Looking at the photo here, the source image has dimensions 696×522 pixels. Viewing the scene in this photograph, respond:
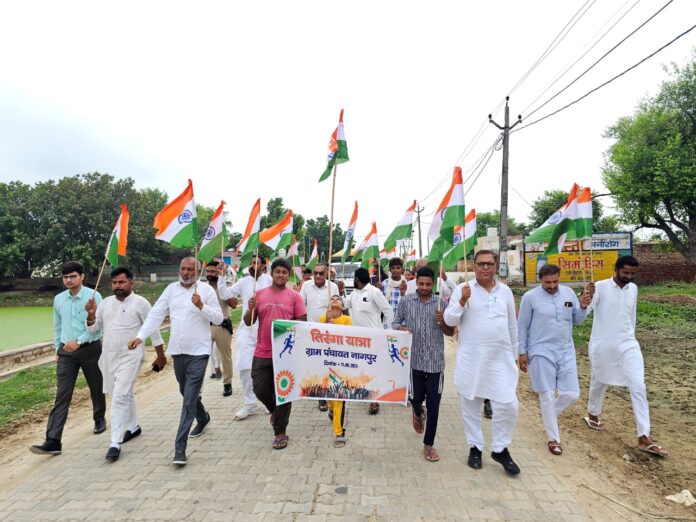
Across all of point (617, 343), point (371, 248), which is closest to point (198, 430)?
point (617, 343)

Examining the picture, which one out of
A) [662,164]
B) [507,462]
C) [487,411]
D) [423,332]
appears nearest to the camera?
[507,462]

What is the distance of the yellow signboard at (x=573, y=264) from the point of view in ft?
65.8

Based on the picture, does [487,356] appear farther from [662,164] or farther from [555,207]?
[555,207]

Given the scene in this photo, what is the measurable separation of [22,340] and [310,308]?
13.0m

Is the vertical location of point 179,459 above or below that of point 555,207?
below

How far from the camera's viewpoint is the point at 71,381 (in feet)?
13.7

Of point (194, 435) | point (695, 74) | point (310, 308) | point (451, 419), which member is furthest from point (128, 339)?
point (695, 74)

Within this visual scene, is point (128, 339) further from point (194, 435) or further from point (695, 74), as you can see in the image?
point (695, 74)

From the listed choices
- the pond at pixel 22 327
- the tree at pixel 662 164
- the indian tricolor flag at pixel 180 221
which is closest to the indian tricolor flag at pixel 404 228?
the indian tricolor flag at pixel 180 221

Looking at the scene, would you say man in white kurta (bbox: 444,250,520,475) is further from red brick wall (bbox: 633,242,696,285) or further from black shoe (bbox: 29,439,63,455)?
red brick wall (bbox: 633,242,696,285)

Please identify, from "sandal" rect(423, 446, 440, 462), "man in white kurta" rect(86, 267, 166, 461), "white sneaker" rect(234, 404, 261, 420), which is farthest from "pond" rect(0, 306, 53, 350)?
"sandal" rect(423, 446, 440, 462)

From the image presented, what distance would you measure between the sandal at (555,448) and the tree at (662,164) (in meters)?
21.1

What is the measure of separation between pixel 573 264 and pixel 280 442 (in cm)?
2121

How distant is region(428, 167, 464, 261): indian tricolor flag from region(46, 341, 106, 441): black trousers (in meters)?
3.93
